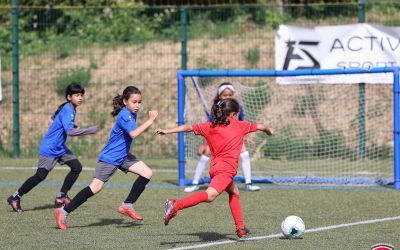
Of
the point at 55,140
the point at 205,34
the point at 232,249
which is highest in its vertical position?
the point at 205,34

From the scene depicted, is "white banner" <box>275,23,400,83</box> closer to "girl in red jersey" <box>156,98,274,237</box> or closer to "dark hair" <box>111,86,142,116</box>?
"dark hair" <box>111,86,142,116</box>

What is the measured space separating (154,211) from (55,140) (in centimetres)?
144

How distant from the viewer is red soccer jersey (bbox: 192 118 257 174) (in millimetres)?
9320

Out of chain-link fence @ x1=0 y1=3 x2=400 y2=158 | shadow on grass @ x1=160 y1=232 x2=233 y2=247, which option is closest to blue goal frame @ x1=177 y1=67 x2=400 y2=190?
shadow on grass @ x1=160 y1=232 x2=233 y2=247

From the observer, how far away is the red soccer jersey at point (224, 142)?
9.32 meters

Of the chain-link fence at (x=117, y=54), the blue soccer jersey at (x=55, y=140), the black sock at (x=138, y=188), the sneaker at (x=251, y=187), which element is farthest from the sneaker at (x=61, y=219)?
the chain-link fence at (x=117, y=54)

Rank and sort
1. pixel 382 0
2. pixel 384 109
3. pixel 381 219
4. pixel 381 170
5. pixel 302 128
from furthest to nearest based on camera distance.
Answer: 1. pixel 382 0
2. pixel 384 109
3. pixel 302 128
4. pixel 381 170
5. pixel 381 219

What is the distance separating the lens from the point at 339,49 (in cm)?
1703

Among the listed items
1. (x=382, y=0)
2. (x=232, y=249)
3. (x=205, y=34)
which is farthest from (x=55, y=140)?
(x=382, y=0)

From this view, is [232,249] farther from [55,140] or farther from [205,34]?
[205,34]

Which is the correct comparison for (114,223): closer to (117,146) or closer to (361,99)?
(117,146)

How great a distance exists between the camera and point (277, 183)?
14570mm

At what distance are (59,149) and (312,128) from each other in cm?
727

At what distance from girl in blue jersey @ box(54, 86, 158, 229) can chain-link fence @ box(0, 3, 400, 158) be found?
8.38 metres
